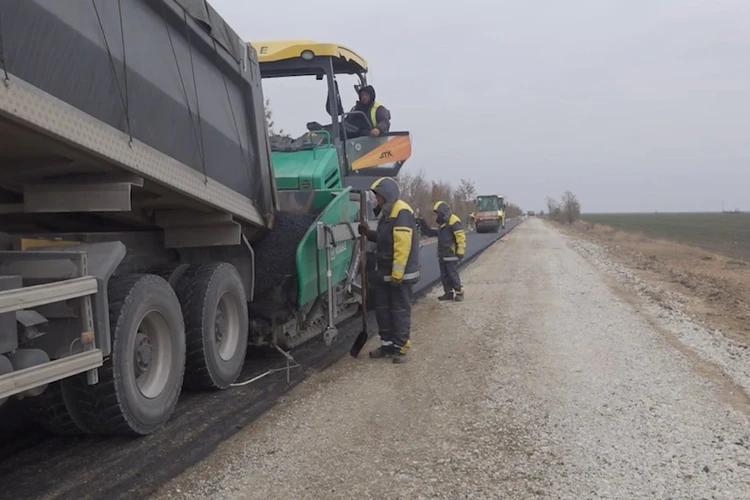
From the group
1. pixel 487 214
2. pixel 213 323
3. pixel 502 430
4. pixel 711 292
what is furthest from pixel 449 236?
pixel 487 214

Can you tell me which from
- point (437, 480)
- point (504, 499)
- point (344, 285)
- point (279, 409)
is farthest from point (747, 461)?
point (344, 285)

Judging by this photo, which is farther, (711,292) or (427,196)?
(427,196)

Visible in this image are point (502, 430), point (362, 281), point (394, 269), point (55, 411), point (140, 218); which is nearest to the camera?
point (55, 411)

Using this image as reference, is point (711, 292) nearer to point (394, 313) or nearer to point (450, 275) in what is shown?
point (450, 275)

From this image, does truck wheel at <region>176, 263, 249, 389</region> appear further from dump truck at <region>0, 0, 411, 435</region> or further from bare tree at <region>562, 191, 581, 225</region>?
bare tree at <region>562, 191, 581, 225</region>

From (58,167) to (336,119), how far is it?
14.7 feet

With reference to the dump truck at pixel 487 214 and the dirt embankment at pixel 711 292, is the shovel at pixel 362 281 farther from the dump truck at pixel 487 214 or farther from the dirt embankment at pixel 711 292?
the dump truck at pixel 487 214

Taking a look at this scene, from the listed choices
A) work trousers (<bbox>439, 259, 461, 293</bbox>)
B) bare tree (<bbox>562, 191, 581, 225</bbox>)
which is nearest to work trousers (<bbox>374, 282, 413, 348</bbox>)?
work trousers (<bbox>439, 259, 461, 293</bbox>)

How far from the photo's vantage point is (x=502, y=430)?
4457 mm

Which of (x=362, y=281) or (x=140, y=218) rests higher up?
(x=140, y=218)

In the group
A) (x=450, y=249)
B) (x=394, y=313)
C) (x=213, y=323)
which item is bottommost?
(x=394, y=313)

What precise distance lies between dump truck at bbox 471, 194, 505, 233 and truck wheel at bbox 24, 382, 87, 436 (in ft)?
126

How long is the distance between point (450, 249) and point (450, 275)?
1.42 ft

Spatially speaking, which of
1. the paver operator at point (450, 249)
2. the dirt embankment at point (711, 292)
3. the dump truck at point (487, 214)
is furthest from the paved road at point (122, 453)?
the dump truck at point (487, 214)
